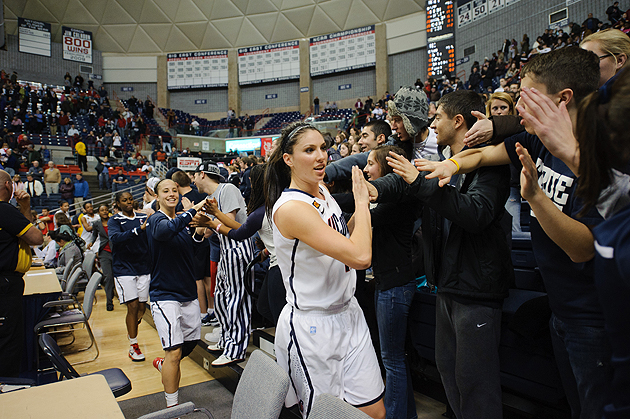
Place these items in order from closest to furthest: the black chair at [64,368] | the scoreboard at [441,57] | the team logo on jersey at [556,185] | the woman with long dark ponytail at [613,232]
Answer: the woman with long dark ponytail at [613,232]
the team logo on jersey at [556,185]
the black chair at [64,368]
the scoreboard at [441,57]

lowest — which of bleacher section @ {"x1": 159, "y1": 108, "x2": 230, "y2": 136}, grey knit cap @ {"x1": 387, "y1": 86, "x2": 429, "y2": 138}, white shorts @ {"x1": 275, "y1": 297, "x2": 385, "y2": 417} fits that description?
white shorts @ {"x1": 275, "y1": 297, "x2": 385, "y2": 417}

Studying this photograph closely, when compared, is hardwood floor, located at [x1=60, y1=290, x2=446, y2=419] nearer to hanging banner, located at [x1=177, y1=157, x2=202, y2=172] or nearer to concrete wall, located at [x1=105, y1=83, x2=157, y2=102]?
hanging banner, located at [x1=177, y1=157, x2=202, y2=172]

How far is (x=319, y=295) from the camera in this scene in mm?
1768

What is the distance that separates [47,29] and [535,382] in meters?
27.7

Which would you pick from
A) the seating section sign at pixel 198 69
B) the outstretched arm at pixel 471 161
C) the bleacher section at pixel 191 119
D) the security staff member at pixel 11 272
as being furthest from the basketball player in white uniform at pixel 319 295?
the seating section sign at pixel 198 69

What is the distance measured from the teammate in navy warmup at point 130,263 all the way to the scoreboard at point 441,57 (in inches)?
614

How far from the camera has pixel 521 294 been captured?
6.70ft

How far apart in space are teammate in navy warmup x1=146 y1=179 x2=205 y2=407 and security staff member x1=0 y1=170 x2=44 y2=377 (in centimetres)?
100

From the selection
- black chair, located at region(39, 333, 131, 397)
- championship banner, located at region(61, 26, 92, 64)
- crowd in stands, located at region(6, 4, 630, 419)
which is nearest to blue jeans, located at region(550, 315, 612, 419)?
crowd in stands, located at region(6, 4, 630, 419)

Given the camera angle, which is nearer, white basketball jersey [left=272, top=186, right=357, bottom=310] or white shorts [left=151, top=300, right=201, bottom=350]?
white basketball jersey [left=272, top=186, right=357, bottom=310]

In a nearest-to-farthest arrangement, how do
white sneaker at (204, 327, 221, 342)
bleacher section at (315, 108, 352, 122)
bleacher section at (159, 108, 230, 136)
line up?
white sneaker at (204, 327, 221, 342), bleacher section at (315, 108, 352, 122), bleacher section at (159, 108, 230, 136)

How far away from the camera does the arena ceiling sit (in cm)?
2145

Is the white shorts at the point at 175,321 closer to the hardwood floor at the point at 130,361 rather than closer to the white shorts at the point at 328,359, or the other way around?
the hardwood floor at the point at 130,361

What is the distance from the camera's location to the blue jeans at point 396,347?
2.21 meters
